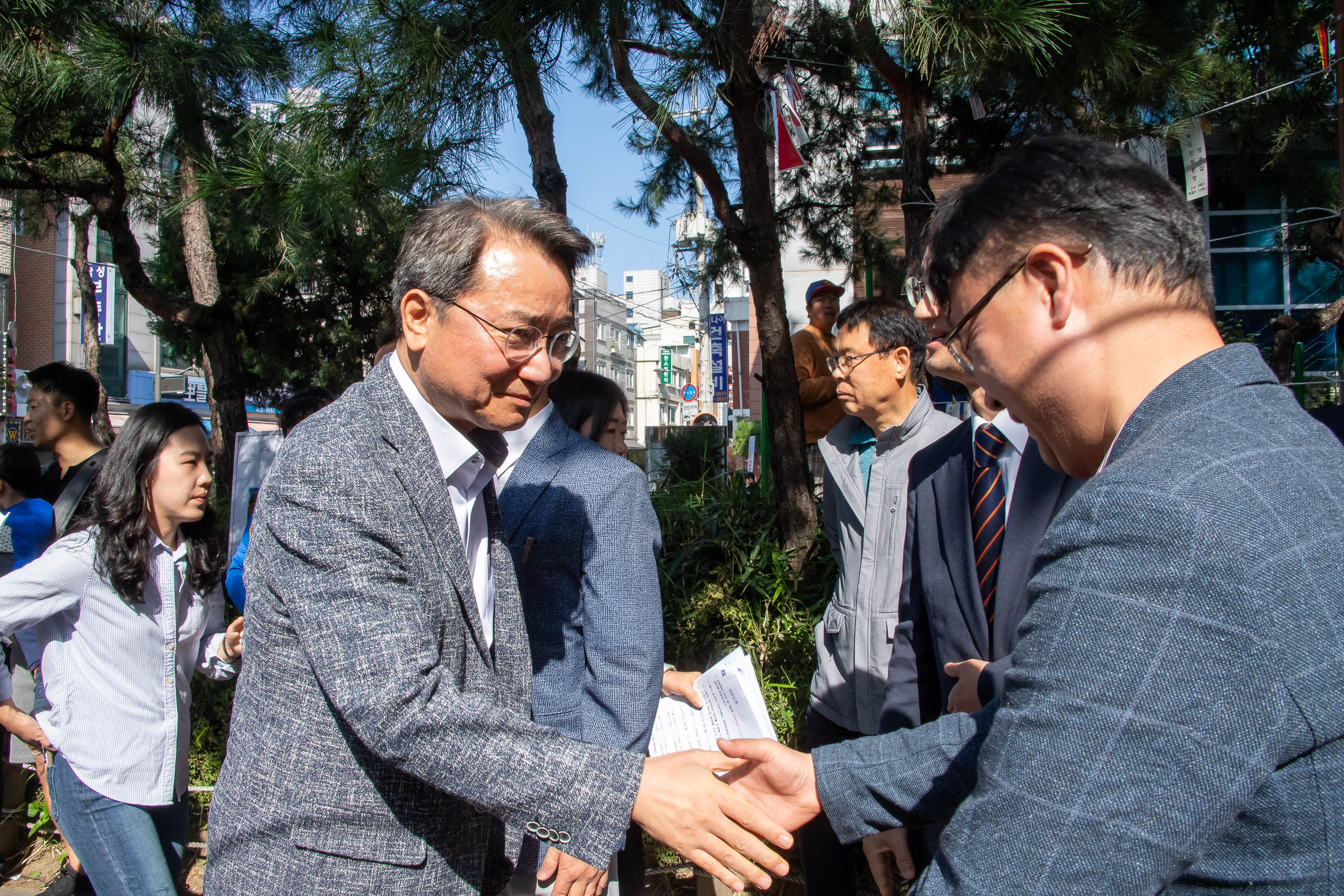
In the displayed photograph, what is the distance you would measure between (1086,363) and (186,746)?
247cm

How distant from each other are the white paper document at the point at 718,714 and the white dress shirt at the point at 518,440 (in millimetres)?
714

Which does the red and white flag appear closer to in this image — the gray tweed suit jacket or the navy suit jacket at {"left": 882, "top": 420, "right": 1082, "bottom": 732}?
the navy suit jacket at {"left": 882, "top": 420, "right": 1082, "bottom": 732}

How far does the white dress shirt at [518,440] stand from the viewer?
216 centimetres

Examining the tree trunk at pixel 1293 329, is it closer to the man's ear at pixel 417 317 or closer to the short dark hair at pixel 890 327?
the short dark hair at pixel 890 327

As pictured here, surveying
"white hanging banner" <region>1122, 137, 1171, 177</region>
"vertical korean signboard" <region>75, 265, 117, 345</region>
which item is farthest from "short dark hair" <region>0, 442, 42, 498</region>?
"vertical korean signboard" <region>75, 265, 117, 345</region>

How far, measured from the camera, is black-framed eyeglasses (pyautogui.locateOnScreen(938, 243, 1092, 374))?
3.42 feet

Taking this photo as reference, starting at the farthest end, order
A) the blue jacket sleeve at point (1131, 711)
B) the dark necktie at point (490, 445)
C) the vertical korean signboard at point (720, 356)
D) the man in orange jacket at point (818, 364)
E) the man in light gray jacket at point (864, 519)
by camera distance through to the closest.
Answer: the vertical korean signboard at point (720, 356) < the man in orange jacket at point (818, 364) < the man in light gray jacket at point (864, 519) < the dark necktie at point (490, 445) < the blue jacket sleeve at point (1131, 711)

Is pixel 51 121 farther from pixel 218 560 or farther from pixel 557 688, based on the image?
pixel 557 688

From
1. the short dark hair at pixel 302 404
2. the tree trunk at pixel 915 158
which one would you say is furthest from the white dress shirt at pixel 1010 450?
the short dark hair at pixel 302 404

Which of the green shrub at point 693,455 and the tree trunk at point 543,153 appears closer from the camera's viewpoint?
the tree trunk at point 543,153

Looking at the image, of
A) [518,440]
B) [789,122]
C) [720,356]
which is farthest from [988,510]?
[720,356]

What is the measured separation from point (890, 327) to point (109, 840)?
8.80ft

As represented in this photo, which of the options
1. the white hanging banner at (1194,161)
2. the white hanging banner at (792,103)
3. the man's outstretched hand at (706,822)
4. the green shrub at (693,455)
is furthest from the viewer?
the green shrub at (693,455)

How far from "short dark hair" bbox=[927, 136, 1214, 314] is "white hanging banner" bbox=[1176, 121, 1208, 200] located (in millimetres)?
4030
